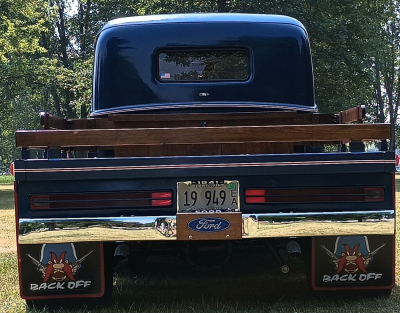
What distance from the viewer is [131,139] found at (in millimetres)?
3479

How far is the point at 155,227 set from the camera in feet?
11.5

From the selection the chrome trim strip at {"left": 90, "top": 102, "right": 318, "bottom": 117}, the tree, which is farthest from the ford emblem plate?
the tree

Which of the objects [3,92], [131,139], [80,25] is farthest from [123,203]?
[80,25]

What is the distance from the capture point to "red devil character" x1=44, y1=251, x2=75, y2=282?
363cm

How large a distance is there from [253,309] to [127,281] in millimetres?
1633

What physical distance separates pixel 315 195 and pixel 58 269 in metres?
1.81

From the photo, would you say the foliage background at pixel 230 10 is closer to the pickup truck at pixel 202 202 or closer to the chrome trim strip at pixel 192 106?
the chrome trim strip at pixel 192 106

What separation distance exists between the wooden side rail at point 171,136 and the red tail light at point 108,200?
34 cm

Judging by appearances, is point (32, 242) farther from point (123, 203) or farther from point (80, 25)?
point (80, 25)

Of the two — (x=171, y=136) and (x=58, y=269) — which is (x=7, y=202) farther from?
(x=171, y=136)

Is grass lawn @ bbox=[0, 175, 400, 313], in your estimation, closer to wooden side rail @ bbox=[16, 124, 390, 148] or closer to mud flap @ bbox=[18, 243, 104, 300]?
mud flap @ bbox=[18, 243, 104, 300]

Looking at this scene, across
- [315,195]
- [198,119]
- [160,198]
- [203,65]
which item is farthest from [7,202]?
[315,195]

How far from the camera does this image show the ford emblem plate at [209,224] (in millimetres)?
3469

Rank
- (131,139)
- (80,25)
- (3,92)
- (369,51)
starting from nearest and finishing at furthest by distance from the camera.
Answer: (131,139)
(369,51)
(3,92)
(80,25)
